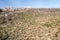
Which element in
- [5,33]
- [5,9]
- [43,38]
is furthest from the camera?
[5,9]

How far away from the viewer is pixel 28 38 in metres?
14.5

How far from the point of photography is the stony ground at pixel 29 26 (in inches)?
587

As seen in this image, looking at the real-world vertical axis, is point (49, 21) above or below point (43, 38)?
above

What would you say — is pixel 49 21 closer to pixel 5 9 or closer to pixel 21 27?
pixel 21 27

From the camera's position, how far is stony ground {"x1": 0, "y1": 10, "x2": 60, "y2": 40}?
1491 centimetres

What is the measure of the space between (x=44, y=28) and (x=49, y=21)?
1.59 m

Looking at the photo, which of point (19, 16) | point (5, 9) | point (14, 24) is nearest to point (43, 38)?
point (14, 24)

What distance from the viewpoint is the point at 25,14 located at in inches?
762

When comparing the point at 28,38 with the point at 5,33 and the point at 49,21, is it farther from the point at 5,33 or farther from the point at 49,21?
the point at 49,21

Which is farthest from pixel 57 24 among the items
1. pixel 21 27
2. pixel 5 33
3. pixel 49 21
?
pixel 5 33

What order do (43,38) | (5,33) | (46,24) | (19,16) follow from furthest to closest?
(19,16) → (46,24) → (5,33) → (43,38)

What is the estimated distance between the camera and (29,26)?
54.4 feet

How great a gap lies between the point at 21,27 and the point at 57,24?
386 cm

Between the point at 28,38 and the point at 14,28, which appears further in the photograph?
the point at 14,28
